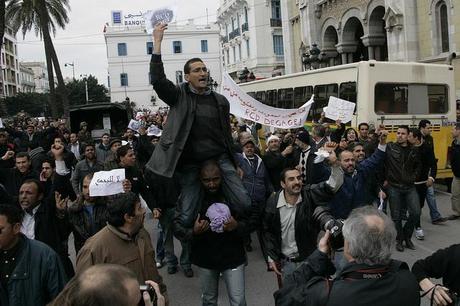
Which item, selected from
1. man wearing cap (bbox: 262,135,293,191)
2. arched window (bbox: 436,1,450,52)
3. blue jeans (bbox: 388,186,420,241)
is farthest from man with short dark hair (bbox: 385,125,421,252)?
arched window (bbox: 436,1,450,52)

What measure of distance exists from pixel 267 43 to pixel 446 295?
49.4 m

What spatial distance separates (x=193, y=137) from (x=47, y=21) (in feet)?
83.6

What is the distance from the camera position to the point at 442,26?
21000 millimetres

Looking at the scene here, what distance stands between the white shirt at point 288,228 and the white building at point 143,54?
221ft

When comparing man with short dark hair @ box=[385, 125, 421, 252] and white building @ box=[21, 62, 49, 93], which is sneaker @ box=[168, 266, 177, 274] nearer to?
man with short dark hair @ box=[385, 125, 421, 252]

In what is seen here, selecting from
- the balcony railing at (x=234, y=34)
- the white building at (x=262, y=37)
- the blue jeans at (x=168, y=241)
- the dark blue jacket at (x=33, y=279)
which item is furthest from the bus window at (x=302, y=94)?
the balcony railing at (x=234, y=34)

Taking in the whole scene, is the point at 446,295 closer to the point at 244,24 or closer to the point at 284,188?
the point at 284,188

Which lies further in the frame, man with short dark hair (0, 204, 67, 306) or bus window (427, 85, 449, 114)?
bus window (427, 85, 449, 114)

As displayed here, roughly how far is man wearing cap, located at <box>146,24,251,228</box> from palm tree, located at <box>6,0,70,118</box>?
23.0m

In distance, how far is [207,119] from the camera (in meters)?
4.14

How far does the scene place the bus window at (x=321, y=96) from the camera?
13609mm

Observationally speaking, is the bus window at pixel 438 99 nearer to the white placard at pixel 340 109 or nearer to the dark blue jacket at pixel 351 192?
the white placard at pixel 340 109

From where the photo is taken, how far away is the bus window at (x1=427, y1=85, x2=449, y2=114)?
12776mm

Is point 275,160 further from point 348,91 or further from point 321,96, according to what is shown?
point 321,96
